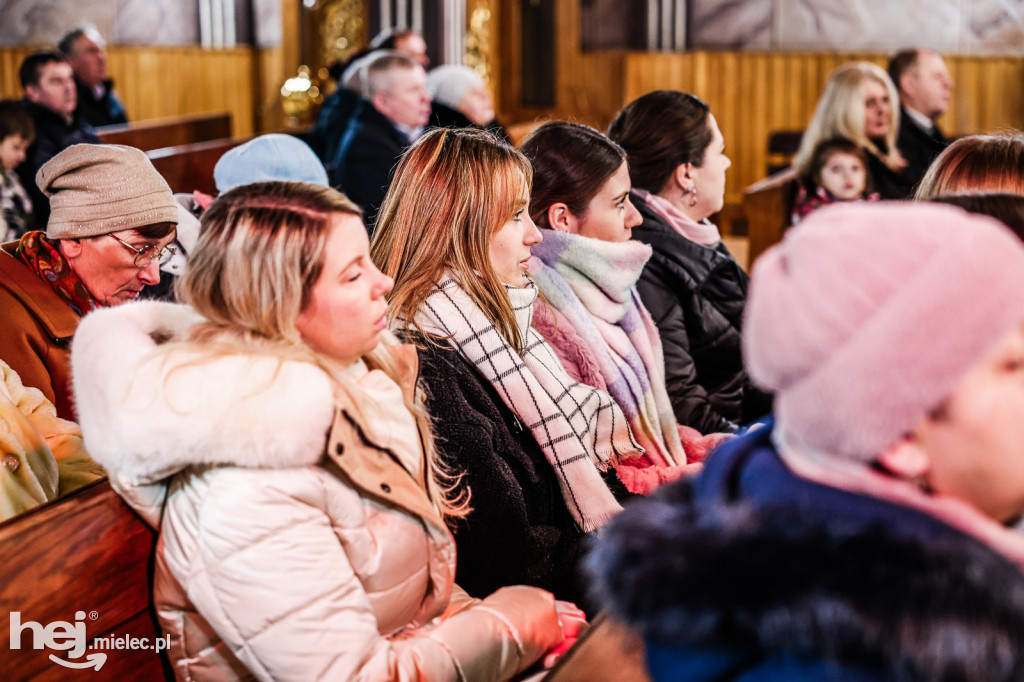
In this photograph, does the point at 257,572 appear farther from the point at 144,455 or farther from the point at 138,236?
the point at 138,236

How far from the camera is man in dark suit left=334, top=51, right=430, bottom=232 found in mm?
4688

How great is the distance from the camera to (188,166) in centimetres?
462

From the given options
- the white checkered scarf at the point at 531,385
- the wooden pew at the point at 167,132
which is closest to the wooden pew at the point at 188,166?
the wooden pew at the point at 167,132

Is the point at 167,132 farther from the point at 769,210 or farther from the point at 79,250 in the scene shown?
the point at 79,250

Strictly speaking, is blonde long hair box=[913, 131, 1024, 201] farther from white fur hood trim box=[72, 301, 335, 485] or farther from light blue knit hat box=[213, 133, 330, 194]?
light blue knit hat box=[213, 133, 330, 194]

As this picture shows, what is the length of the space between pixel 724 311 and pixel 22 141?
127 inches

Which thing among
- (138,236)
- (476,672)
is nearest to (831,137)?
(138,236)

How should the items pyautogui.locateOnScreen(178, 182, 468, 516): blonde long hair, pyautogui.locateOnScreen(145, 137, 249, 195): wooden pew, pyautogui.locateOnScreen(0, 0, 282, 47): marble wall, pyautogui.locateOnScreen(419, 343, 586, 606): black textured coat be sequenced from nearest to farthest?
1. pyautogui.locateOnScreen(178, 182, 468, 516): blonde long hair
2. pyautogui.locateOnScreen(419, 343, 586, 606): black textured coat
3. pyautogui.locateOnScreen(145, 137, 249, 195): wooden pew
4. pyautogui.locateOnScreen(0, 0, 282, 47): marble wall

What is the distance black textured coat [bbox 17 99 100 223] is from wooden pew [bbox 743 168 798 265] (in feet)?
10.4

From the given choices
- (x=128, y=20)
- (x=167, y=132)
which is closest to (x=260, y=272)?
(x=167, y=132)

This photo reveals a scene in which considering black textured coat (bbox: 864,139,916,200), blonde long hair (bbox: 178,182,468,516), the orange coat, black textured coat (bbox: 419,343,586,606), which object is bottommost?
black textured coat (bbox: 419,343,586,606)

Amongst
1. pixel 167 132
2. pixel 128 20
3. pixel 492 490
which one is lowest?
pixel 492 490

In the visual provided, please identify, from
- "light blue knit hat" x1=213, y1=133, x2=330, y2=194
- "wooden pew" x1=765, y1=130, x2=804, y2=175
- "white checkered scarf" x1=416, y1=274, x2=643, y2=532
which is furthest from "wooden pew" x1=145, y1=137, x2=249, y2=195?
"wooden pew" x1=765, y1=130, x2=804, y2=175

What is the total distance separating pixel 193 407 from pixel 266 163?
80.6 inches
